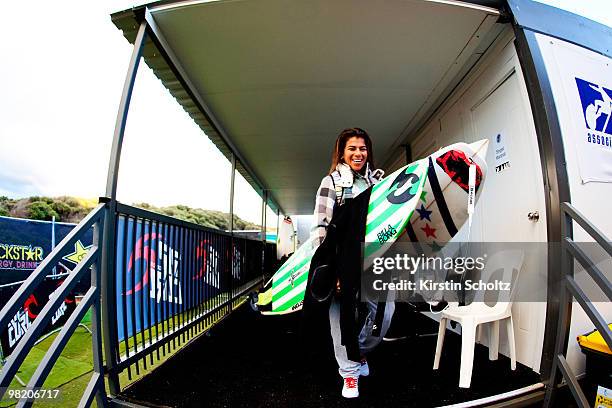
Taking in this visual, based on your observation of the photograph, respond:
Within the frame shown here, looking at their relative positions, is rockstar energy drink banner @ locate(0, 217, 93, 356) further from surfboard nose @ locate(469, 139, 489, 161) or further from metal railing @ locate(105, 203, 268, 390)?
surfboard nose @ locate(469, 139, 489, 161)

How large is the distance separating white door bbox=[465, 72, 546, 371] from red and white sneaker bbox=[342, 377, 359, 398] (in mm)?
1200

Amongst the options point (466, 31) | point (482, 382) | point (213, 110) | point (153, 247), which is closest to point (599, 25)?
point (466, 31)

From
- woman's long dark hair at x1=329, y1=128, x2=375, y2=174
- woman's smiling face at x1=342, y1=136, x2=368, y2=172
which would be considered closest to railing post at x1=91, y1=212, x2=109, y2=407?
woman's long dark hair at x1=329, y1=128, x2=375, y2=174

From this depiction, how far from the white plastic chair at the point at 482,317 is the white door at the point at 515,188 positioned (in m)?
0.12

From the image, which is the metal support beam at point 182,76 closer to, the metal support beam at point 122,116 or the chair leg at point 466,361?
the metal support beam at point 122,116

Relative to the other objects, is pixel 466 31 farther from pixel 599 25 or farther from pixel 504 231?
pixel 504 231

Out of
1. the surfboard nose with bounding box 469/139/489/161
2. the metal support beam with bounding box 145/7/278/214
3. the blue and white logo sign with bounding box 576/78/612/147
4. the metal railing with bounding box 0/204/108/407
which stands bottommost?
the metal railing with bounding box 0/204/108/407

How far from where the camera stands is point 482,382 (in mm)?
1707

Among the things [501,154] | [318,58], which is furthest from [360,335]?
[318,58]

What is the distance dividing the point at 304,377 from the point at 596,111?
274 cm

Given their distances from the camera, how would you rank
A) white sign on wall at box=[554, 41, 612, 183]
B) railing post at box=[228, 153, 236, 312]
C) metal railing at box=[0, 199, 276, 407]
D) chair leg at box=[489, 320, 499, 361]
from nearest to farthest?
metal railing at box=[0, 199, 276, 407], white sign on wall at box=[554, 41, 612, 183], chair leg at box=[489, 320, 499, 361], railing post at box=[228, 153, 236, 312]

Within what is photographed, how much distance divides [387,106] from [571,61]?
1602 mm

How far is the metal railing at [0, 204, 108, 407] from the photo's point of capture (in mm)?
1043

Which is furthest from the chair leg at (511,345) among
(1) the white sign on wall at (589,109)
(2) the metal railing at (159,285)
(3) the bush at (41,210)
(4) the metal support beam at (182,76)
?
(3) the bush at (41,210)
